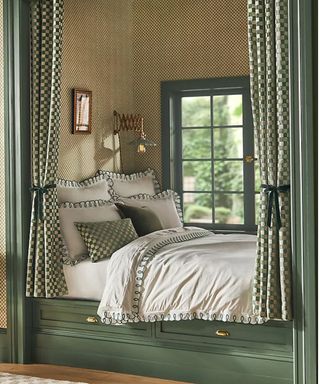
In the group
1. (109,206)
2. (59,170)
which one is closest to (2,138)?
(59,170)

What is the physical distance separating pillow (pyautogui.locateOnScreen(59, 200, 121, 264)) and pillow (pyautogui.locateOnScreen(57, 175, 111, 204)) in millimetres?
91

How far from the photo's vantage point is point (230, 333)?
4.46 metres

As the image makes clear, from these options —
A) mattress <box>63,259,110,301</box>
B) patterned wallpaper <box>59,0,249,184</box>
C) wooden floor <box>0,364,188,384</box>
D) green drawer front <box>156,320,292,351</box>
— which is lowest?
wooden floor <box>0,364,188,384</box>

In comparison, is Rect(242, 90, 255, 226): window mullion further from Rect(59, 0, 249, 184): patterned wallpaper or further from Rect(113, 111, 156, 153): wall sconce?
Rect(113, 111, 156, 153): wall sconce

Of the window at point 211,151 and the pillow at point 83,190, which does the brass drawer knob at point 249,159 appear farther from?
the pillow at point 83,190

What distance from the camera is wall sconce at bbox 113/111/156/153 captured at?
614 cm

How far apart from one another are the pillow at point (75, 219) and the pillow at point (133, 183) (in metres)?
0.49

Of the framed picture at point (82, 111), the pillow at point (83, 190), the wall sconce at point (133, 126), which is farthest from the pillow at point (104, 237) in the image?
→ the wall sconce at point (133, 126)

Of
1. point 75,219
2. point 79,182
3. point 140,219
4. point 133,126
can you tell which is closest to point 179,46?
point 133,126

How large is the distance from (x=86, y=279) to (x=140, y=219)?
767 millimetres

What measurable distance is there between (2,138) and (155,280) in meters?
1.51

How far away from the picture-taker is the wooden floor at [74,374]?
4.66 m

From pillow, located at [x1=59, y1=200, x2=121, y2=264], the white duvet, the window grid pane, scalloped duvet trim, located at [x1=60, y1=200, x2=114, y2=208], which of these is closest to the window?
the window grid pane

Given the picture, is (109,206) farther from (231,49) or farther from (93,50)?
(231,49)
